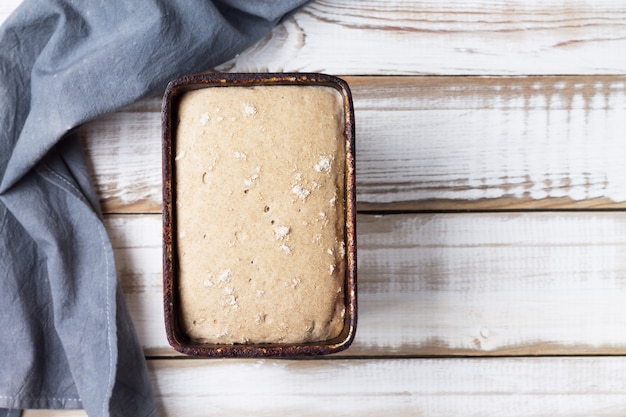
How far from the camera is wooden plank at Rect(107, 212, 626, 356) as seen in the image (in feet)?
2.87

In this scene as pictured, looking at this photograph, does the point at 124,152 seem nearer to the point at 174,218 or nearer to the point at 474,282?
the point at 174,218

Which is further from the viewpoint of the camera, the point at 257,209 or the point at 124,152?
the point at 124,152

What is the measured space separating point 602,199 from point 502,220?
138 mm

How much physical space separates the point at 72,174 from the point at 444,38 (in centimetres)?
51

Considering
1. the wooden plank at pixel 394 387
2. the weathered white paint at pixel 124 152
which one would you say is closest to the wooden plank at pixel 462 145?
the weathered white paint at pixel 124 152

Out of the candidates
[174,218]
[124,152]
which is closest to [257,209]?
[174,218]

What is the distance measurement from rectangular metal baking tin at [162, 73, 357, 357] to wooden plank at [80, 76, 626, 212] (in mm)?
222

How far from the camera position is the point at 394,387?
2.92 ft

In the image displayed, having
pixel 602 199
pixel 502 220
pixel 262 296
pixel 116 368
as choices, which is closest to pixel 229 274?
pixel 262 296

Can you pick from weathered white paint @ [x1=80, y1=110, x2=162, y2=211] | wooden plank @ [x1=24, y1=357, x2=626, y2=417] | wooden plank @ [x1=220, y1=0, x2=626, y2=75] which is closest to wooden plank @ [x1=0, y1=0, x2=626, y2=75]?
wooden plank @ [x1=220, y1=0, x2=626, y2=75]

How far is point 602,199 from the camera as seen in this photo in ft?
2.93

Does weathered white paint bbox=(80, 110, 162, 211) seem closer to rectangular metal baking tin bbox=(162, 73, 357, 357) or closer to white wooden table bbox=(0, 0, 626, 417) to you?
white wooden table bbox=(0, 0, 626, 417)

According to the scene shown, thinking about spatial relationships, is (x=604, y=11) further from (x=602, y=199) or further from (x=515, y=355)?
(x=515, y=355)

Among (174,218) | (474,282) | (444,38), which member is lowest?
(474,282)
